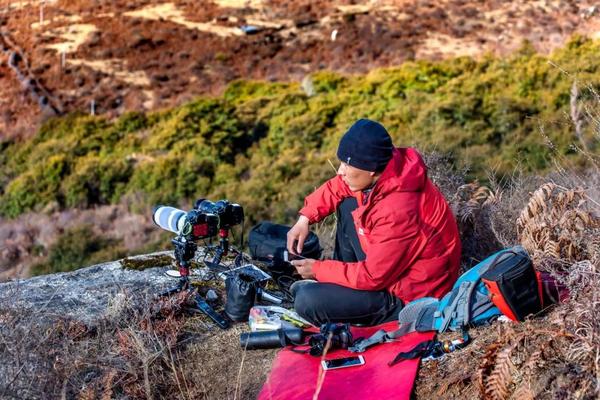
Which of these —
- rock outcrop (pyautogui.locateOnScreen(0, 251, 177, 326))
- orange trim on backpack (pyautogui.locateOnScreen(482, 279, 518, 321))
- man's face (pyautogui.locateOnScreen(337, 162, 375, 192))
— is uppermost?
man's face (pyautogui.locateOnScreen(337, 162, 375, 192))

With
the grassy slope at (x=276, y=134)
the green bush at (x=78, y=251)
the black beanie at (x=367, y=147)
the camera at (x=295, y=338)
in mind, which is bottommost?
the green bush at (x=78, y=251)

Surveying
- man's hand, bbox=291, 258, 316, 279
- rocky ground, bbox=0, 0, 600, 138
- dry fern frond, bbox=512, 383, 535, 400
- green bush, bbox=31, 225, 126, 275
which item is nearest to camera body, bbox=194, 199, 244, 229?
man's hand, bbox=291, 258, 316, 279

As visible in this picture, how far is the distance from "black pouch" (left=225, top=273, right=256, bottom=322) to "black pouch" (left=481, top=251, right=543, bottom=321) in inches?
59.2

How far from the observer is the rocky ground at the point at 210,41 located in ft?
70.6

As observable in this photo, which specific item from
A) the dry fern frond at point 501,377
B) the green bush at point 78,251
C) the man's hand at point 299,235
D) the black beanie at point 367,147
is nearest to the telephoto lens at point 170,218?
the man's hand at point 299,235

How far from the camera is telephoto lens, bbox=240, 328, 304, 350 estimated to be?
4281 mm

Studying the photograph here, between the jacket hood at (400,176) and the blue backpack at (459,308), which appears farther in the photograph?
the jacket hood at (400,176)

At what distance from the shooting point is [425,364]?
3869 mm

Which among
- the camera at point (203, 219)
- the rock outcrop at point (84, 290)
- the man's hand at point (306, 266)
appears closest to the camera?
the man's hand at point (306, 266)

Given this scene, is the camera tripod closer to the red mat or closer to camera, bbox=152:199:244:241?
camera, bbox=152:199:244:241

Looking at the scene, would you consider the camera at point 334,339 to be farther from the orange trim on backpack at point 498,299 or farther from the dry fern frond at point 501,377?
the dry fern frond at point 501,377

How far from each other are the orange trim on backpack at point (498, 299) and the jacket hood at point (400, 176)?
0.66 m

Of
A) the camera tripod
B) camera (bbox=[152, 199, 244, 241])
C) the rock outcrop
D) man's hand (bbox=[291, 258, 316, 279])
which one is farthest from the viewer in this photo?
camera (bbox=[152, 199, 244, 241])

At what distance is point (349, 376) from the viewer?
3.92 metres
